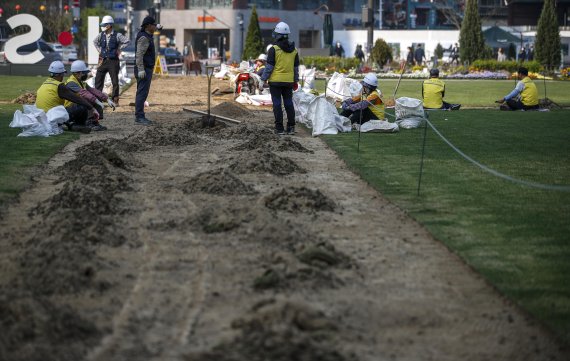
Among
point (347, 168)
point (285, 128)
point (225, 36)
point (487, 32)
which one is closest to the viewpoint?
point (347, 168)

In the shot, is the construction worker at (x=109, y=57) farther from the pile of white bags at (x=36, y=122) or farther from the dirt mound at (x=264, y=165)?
the dirt mound at (x=264, y=165)

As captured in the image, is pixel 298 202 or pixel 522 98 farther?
pixel 522 98

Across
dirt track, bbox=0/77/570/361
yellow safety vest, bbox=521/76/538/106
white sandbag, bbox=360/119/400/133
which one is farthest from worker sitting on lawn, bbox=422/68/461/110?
dirt track, bbox=0/77/570/361

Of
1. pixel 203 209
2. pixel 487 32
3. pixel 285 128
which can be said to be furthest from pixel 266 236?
pixel 487 32

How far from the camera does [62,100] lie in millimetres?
18359

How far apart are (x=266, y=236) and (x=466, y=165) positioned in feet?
21.0

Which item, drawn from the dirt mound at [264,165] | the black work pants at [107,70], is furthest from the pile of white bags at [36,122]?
the black work pants at [107,70]

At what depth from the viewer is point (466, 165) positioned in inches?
571

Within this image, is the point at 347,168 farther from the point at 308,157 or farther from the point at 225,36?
the point at 225,36

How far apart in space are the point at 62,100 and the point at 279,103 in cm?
400

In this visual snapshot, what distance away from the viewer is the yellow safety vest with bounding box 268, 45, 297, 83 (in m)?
18.7

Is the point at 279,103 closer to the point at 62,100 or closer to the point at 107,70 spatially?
the point at 62,100

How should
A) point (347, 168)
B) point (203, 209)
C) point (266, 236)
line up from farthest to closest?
point (347, 168) → point (203, 209) → point (266, 236)

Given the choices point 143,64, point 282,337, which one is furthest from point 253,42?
point 282,337
